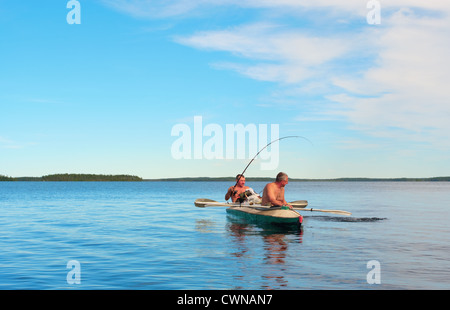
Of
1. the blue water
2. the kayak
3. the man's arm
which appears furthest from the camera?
the man's arm

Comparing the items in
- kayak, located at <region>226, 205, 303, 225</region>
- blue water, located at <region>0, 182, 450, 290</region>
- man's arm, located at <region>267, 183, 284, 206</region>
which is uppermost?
man's arm, located at <region>267, 183, 284, 206</region>

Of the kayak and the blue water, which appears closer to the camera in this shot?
the blue water

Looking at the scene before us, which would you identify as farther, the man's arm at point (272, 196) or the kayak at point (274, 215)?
the man's arm at point (272, 196)

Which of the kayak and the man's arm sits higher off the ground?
the man's arm

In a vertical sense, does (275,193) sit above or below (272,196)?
above

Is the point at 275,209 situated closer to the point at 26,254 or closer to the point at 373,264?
the point at 373,264

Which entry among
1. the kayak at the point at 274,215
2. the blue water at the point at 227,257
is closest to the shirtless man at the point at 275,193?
the kayak at the point at 274,215

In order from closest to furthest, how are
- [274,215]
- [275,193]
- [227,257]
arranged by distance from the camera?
[227,257] < [274,215] < [275,193]

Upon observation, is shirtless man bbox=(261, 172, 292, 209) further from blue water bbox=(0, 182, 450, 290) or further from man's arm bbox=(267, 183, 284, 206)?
blue water bbox=(0, 182, 450, 290)

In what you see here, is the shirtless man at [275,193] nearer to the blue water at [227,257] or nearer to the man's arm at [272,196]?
the man's arm at [272,196]

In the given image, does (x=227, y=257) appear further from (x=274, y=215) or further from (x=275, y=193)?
(x=275, y=193)

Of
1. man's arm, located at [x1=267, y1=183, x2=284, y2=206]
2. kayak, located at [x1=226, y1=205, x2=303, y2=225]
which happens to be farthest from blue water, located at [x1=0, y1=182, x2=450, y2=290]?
man's arm, located at [x1=267, y1=183, x2=284, y2=206]

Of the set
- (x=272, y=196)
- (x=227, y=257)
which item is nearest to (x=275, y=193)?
(x=272, y=196)
